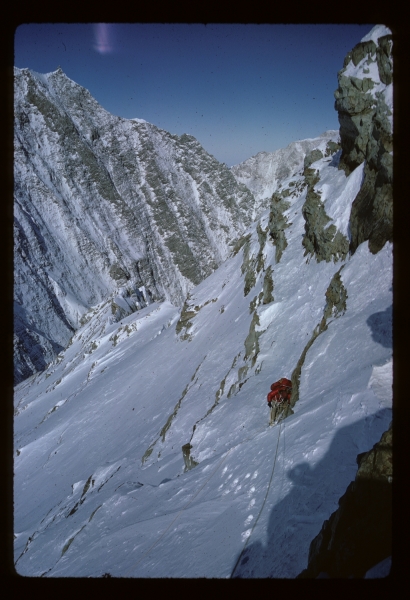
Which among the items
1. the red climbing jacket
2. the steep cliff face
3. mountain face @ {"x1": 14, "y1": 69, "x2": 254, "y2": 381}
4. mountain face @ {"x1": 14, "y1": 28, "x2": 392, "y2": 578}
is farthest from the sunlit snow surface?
mountain face @ {"x1": 14, "y1": 69, "x2": 254, "y2": 381}

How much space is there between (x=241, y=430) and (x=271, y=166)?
153 meters

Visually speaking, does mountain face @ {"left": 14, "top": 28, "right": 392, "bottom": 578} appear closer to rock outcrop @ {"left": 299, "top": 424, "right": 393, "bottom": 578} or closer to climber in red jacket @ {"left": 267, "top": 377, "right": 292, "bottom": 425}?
rock outcrop @ {"left": 299, "top": 424, "right": 393, "bottom": 578}

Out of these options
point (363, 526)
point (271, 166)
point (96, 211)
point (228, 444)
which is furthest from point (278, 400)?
point (271, 166)

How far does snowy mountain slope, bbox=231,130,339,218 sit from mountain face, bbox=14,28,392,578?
123 m

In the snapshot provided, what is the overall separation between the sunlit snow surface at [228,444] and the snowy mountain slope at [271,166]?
4881 inches

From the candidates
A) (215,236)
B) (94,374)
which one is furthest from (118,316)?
(215,236)

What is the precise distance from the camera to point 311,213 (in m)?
17.7

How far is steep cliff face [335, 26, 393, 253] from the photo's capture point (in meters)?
11.2

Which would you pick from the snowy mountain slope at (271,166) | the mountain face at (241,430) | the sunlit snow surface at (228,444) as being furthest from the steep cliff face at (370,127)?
the snowy mountain slope at (271,166)

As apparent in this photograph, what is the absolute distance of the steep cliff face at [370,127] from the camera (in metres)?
11.2

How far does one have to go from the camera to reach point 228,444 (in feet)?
38.8

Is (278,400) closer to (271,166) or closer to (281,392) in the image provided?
(281,392)
